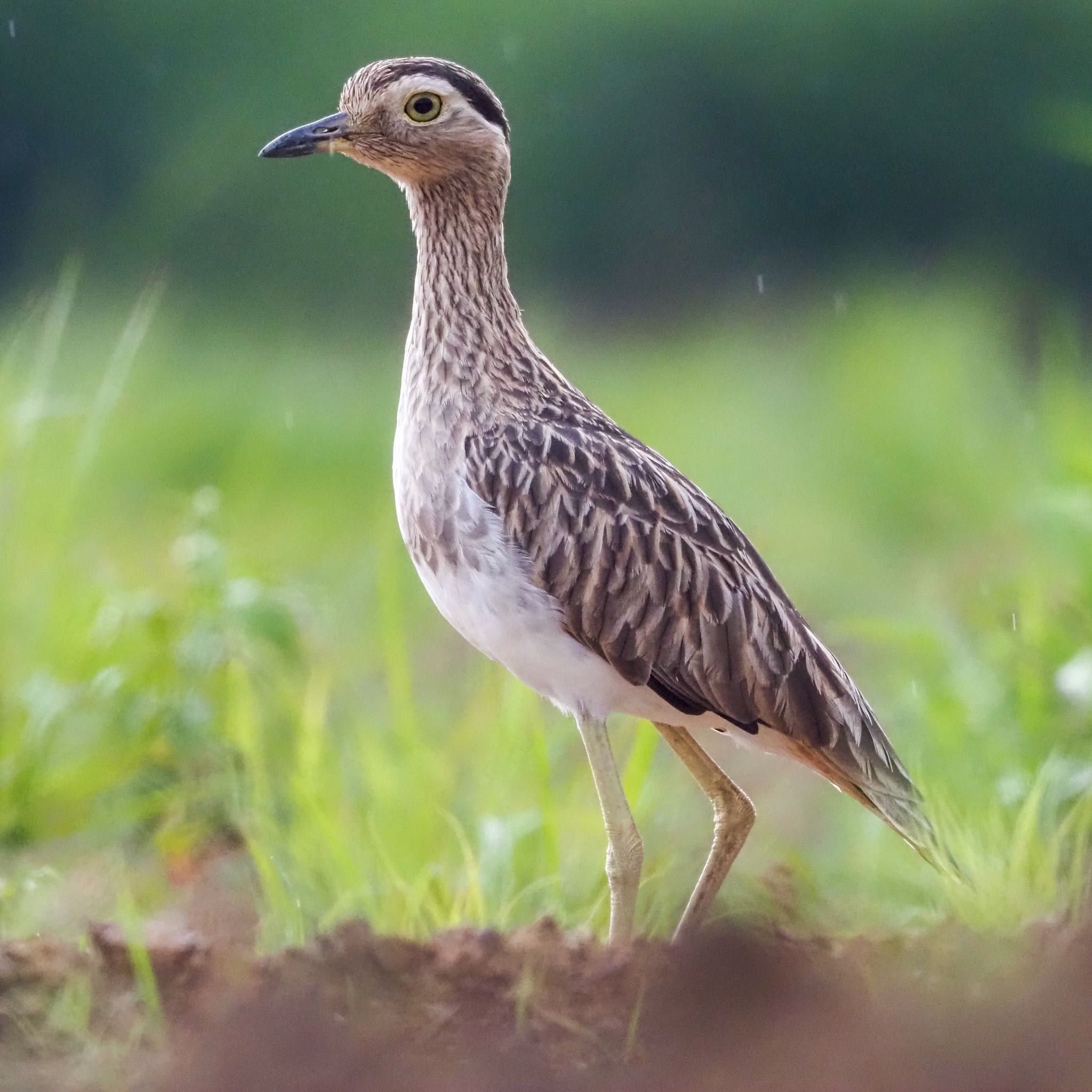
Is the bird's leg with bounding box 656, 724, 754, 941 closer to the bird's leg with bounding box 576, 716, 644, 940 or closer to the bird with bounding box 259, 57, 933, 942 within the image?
the bird with bounding box 259, 57, 933, 942

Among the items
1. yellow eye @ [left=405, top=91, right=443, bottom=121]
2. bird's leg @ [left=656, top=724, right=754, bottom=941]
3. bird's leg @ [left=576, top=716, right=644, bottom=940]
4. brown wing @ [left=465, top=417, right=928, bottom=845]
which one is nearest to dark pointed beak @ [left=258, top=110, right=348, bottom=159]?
yellow eye @ [left=405, top=91, right=443, bottom=121]

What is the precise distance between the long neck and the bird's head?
0.07 meters

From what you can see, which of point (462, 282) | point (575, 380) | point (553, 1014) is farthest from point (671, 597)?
point (575, 380)

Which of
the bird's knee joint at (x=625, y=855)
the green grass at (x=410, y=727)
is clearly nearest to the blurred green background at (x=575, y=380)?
the green grass at (x=410, y=727)

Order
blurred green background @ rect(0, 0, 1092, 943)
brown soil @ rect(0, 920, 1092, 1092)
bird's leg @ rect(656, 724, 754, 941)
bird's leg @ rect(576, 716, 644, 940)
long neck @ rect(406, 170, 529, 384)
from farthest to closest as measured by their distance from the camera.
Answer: blurred green background @ rect(0, 0, 1092, 943), bird's leg @ rect(656, 724, 754, 941), long neck @ rect(406, 170, 529, 384), bird's leg @ rect(576, 716, 644, 940), brown soil @ rect(0, 920, 1092, 1092)

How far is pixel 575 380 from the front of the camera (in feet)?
30.3

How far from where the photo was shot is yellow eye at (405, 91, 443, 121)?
3.67 meters

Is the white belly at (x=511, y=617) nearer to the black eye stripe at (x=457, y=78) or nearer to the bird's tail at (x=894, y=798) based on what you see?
the bird's tail at (x=894, y=798)

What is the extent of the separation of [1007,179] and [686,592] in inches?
284

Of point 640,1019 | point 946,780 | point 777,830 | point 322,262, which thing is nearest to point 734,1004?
point 640,1019

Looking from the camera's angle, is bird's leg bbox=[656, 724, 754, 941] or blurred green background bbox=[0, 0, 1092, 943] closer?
bird's leg bbox=[656, 724, 754, 941]

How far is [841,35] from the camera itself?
970 centimetres

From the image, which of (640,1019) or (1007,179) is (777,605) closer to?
(640,1019)

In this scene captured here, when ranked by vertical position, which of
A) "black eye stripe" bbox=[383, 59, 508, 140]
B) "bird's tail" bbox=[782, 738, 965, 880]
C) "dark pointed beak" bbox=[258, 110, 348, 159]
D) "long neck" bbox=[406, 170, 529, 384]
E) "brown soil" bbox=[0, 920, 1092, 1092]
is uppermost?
"black eye stripe" bbox=[383, 59, 508, 140]
